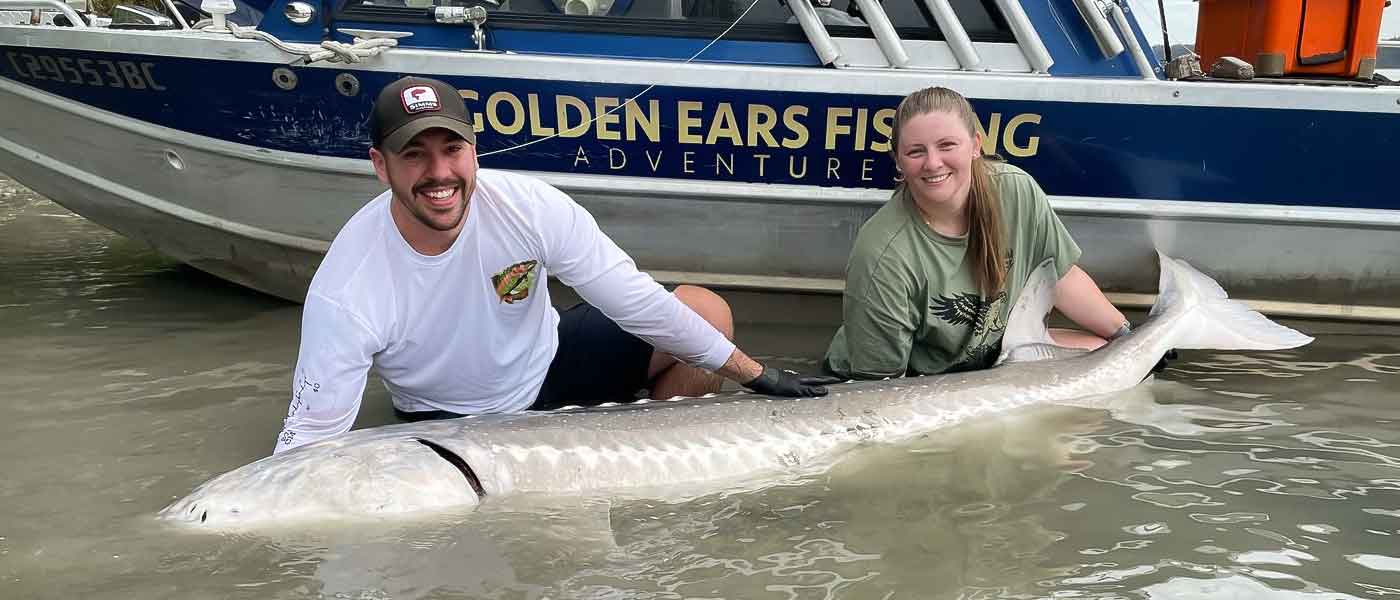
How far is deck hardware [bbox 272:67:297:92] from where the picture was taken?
12.6 ft

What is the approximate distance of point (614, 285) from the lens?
8.97 ft

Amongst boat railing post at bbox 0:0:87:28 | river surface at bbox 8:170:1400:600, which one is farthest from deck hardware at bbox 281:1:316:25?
river surface at bbox 8:170:1400:600

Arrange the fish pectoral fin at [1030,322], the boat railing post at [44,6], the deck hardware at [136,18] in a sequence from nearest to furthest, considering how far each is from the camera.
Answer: the fish pectoral fin at [1030,322], the boat railing post at [44,6], the deck hardware at [136,18]

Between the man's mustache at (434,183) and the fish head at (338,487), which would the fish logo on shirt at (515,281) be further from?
the fish head at (338,487)

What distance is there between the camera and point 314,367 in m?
2.41

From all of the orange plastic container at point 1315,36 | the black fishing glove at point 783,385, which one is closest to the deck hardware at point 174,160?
the black fishing glove at point 783,385

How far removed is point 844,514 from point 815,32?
1882mm

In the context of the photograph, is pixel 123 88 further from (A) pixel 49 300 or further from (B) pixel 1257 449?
(B) pixel 1257 449

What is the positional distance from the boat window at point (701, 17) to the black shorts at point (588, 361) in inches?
47.1

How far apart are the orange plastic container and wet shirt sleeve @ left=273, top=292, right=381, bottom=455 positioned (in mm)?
3221

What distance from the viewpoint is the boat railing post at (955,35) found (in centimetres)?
381

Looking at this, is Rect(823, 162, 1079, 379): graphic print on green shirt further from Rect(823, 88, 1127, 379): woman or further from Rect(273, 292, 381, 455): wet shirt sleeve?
Rect(273, 292, 381, 455): wet shirt sleeve

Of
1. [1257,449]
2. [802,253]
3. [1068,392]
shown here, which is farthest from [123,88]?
[1257,449]

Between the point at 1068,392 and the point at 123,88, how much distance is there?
335 centimetres
